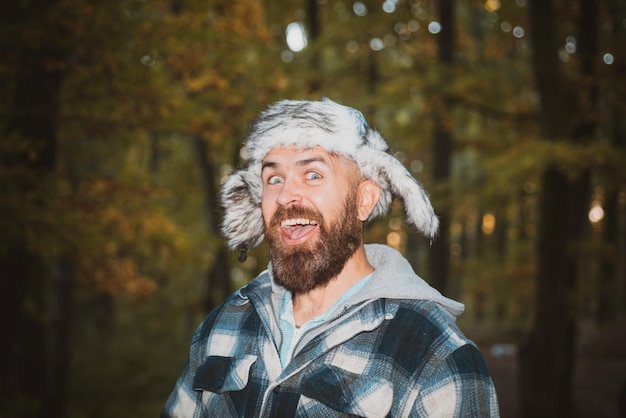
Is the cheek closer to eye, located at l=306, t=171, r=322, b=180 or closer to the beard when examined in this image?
the beard

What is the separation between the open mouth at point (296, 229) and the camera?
214 centimetres

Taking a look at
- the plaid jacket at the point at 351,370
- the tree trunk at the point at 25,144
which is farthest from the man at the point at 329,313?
the tree trunk at the point at 25,144

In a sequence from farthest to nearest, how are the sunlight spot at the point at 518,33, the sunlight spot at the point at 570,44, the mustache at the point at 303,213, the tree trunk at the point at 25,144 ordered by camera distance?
the sunlight spot at the point at 570,44 < the sunlight spot at the point at 518,33 < the tree trunk at the point at 25,144 < the mustache at the point at 303,213

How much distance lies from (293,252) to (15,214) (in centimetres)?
323

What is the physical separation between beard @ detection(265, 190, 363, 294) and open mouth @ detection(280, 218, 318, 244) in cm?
2

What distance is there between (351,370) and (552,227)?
619 cm

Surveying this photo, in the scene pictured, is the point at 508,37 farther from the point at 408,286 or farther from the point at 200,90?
the point at 408,286

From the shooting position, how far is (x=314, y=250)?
7.02 ft

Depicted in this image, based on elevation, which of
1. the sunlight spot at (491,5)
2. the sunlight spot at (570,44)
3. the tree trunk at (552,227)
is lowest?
the tree trunk at (552,227)

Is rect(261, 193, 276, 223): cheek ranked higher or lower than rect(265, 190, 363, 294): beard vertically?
higher

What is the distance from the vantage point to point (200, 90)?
5.55 metres

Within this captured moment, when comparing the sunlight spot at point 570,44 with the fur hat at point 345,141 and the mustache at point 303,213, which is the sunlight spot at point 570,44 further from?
the mustache at point 303,213

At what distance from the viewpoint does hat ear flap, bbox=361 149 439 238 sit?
228 centimetres

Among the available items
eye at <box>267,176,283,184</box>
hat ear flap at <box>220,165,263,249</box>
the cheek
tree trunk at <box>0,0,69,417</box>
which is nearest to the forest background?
tree trunk at <box>0,0,69,417</box>
